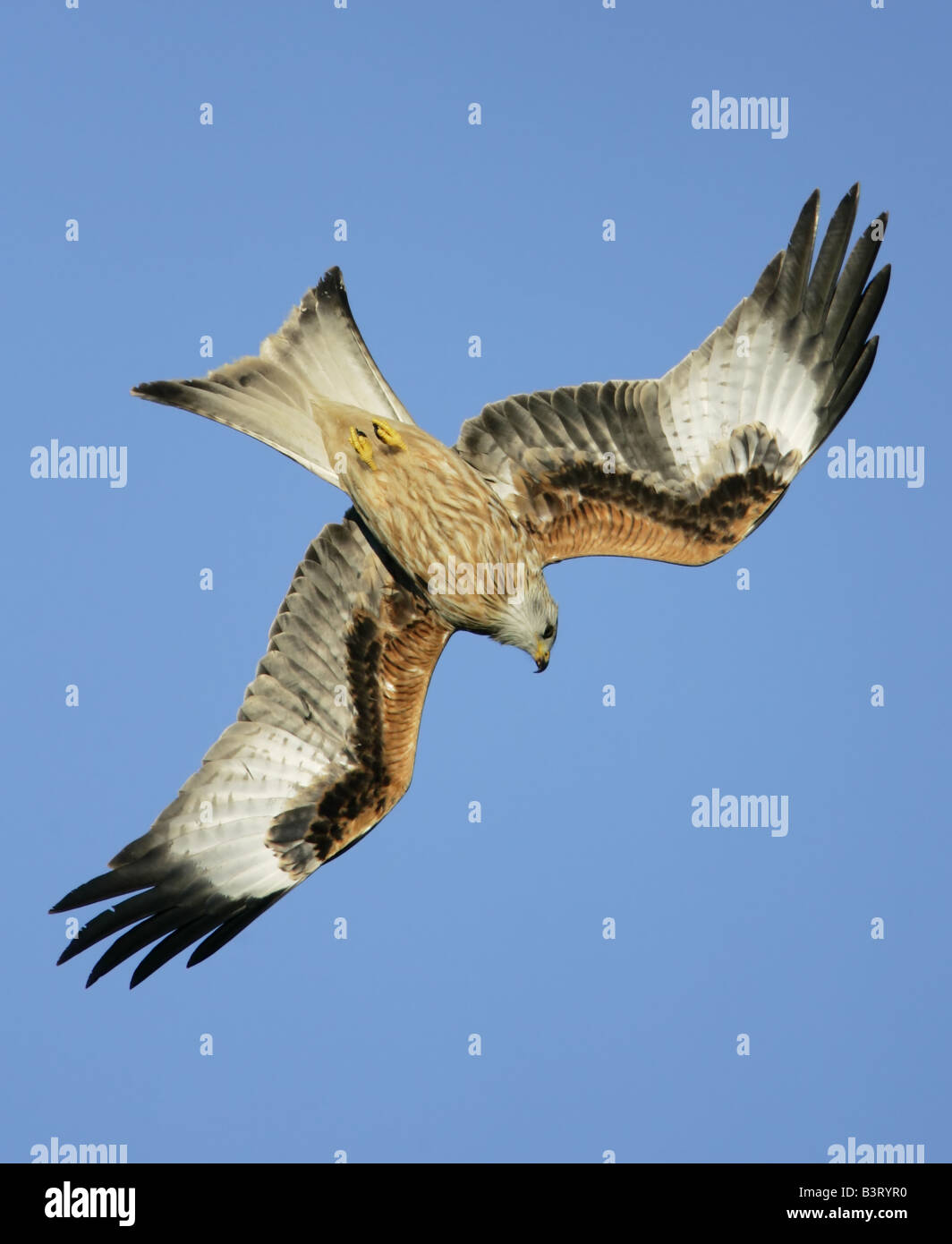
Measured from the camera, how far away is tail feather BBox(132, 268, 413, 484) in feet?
31.9

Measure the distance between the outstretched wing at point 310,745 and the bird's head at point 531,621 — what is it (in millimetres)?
585

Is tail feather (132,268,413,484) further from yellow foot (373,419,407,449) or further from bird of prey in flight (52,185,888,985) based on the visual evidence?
yellow foot (373,419,407,449)

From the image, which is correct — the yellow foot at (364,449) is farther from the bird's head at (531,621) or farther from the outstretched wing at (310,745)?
the bird's head at (531,621)

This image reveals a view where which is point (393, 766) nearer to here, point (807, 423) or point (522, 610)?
point (522, 610)

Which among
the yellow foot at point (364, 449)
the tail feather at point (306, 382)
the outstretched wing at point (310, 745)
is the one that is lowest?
the outstretched wing at point (310, 745)

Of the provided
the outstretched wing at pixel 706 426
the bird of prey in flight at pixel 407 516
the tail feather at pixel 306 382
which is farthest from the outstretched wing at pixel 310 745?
the outstretched wing at pixel 706 426

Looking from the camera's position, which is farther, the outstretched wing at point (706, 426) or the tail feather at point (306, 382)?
the outstretched wing at point (706, 426)

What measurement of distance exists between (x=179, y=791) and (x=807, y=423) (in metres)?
4.58

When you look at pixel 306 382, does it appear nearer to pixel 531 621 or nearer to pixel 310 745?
pixel 531 621

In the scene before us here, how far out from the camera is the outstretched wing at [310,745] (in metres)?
10.0

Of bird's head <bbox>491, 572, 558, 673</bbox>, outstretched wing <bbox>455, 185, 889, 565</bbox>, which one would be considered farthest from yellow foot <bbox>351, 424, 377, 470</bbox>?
bird's head <bbox>491, 572, 558, 673</bbox>

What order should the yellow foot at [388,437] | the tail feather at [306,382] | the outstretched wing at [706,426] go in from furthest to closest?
the outstretched wing at [706,426] → the tail feather at [306,382] → the yellow foot at [388,437]

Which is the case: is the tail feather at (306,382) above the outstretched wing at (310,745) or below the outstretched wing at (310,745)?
above

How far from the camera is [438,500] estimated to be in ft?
31.1
